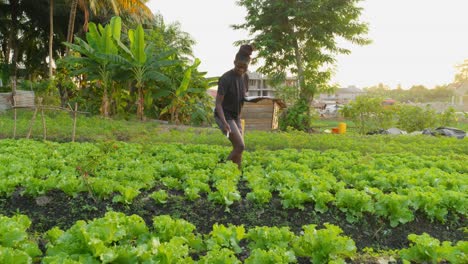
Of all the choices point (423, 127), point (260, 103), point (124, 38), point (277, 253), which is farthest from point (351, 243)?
point (124, 38)

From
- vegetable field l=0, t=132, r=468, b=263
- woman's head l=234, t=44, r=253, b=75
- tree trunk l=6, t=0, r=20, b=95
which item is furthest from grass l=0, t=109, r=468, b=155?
tree trunk l=6, t=0, r=20, b=95

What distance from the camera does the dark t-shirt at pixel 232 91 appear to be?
20.3 ft

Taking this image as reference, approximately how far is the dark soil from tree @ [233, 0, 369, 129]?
51.6 ft

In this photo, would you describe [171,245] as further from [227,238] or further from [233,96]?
[233,96]

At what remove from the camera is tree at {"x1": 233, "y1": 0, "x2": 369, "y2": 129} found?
2112 centimetres

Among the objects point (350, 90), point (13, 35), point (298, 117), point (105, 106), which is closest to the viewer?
point (105, 106)

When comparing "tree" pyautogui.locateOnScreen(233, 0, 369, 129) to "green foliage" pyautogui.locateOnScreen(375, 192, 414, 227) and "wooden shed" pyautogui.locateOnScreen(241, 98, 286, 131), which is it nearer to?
"wooden shed" pyautogui.locateOnScreen(241, 98, 286, 131)

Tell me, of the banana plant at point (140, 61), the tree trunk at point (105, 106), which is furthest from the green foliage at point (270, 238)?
the tree trunk at point (105, 106)

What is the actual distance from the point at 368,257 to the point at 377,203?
1379 millimetres

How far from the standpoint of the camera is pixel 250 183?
5.72 metres

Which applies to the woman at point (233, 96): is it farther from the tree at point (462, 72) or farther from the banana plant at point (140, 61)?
the tree at point (462, 72)

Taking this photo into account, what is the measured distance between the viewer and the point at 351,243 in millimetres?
3537

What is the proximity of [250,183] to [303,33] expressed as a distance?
1804 centimetres

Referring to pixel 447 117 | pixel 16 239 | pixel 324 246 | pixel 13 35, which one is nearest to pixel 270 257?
Result: pixel 324 246
